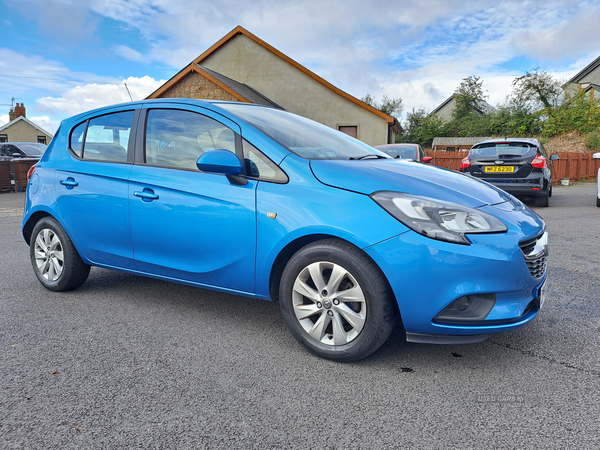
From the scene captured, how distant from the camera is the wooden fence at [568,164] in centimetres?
2162

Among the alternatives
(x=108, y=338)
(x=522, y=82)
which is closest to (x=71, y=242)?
(x=108, y=338)

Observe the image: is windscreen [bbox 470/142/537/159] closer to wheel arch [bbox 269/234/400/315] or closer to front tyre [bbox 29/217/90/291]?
wheel arch [bbox 269/234/400/315]

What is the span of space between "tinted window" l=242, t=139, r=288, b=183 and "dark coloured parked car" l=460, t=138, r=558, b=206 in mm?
7838

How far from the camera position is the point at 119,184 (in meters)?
3.41

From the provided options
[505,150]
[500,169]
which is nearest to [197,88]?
[505,150]

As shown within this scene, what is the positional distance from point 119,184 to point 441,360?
2516mm

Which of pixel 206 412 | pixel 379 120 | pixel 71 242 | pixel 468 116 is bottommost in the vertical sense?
pixel 206 412

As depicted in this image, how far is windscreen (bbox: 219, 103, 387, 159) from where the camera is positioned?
3.03m

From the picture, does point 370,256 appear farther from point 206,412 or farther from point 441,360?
point 206,412

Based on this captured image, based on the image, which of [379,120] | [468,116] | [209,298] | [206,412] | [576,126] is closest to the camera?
[206,412]

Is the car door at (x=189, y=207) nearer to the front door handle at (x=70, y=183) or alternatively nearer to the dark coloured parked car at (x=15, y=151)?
the front door handle at (x=70, y=183)

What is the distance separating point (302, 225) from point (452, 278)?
833mm

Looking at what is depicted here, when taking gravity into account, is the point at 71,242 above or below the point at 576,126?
below

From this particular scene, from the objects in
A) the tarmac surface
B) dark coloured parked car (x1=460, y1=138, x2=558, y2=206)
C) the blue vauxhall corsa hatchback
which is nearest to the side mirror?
the blue vauxhall corsa hatchback
